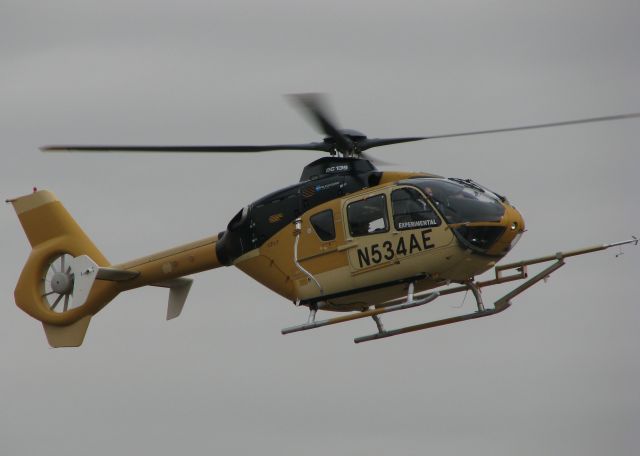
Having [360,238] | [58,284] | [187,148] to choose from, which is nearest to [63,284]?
[58,284]

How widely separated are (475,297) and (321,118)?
13.1ft

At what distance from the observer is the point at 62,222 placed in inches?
1109

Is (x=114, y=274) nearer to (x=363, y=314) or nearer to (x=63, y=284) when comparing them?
(x=63, y=284)

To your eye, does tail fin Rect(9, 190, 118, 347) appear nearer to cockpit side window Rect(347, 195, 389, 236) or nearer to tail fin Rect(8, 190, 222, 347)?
tail fin Rect(8, 190, 222, 347)

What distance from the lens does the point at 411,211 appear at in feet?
72.7

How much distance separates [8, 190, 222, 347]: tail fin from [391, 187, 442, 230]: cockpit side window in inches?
202

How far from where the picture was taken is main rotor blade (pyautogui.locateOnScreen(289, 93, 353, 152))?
2156 cm

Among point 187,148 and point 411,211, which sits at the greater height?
point 187,148

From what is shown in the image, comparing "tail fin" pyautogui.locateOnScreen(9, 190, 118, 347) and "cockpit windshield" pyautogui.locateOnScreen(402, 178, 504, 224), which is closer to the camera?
"cockpit windshield" pyautogui.locateOnScreen(402, 178, 504, 224)

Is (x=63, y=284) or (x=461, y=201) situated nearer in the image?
(x=461, y=201)

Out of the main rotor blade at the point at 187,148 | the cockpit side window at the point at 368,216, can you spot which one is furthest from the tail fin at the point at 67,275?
the cockpit side window at the point at 368,216

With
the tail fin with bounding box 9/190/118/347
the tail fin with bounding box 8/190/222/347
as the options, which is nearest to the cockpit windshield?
the tail fin with bounding box 8/190/222/347

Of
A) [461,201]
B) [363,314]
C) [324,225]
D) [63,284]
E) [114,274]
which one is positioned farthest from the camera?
[63,284]

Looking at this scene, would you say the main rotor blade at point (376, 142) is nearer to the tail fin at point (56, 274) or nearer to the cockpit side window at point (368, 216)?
the cockpit side window at point (368, 216)
